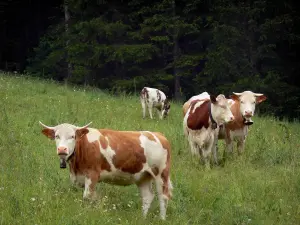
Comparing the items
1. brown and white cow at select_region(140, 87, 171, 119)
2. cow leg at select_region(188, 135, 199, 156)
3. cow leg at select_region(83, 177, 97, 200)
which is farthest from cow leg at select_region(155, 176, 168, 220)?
brown and white cow at select_region(140, 87, 171, 119)

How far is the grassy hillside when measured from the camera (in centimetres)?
682

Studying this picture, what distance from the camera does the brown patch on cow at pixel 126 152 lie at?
7.38 meters

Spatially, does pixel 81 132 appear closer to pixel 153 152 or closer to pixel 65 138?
pixel 65 138

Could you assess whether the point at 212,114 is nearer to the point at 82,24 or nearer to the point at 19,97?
the point at 19,97

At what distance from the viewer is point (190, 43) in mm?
32219

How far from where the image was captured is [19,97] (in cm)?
1753

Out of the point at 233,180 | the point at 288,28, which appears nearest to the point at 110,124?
the point at 233,180

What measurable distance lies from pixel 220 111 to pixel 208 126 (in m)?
0.43

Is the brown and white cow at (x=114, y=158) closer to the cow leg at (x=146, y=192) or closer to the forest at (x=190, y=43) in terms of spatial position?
the cow leg at (x=146, y=192)

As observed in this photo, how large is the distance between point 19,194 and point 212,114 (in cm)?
512

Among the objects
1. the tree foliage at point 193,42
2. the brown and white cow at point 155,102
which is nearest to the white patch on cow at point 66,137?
the brown and white cow at point 155,102

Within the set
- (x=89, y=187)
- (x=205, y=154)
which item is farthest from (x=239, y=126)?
(x=89, y=187)

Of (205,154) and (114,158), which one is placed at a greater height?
(114,158)

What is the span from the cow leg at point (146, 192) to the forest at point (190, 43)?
18559 mm
